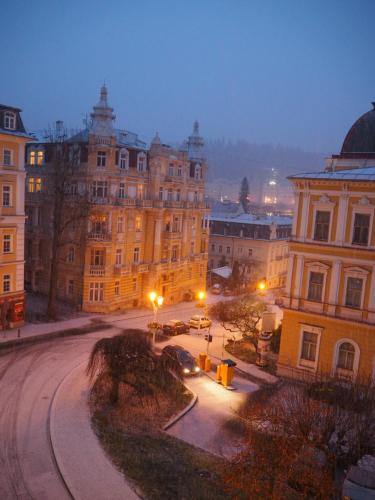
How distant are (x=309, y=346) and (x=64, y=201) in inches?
926

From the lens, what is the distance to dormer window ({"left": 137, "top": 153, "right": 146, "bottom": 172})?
4341 centimetres

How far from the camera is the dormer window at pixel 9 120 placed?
105 feet

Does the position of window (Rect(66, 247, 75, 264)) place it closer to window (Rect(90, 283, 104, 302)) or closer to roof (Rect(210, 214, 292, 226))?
window (Rect(90, 283, 104, 302))

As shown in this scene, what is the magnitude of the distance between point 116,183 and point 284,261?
3328 centimetres

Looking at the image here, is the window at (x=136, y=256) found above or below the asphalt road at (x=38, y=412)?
above

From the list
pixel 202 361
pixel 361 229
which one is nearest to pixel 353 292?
pixel 361 229

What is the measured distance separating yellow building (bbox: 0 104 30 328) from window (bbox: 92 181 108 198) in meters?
Result: 7.76

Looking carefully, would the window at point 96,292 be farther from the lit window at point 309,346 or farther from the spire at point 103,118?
the lit window at point 309,346

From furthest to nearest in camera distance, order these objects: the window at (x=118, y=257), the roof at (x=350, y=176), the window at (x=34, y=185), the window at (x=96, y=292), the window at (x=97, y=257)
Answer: the window at (x=34, y=185)
the window at (x=118, y=257)
the window at (x=96, y=292)
the window at (x=97, y=257)
the roof at (x=350, y=176)

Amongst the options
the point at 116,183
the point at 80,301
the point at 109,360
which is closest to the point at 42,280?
the point at 80,301

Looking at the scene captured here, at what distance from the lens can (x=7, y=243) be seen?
3297 centimetres

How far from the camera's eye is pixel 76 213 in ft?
130

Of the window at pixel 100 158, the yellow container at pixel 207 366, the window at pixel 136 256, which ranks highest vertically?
the window at pixel 100 158

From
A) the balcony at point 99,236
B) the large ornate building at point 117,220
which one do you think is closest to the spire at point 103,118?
the large ornate building at point 117,220
